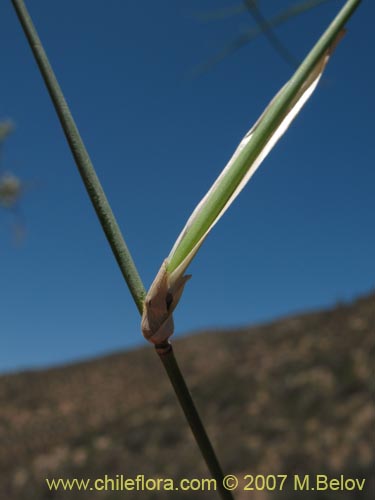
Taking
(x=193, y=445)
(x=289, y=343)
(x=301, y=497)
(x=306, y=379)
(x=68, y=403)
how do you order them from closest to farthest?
1. (x=301, y=497)
2. (x=193, y=445)
3. (x=306, y=379)
4. (x=289, y=343)
5. (x=68, y=403)

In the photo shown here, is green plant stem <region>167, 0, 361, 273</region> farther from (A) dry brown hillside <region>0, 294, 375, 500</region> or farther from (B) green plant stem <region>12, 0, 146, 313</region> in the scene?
(A) dry brown hillside <region>0, 294, 375, 500</region>

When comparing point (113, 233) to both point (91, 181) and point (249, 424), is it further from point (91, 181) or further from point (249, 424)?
point (249, 424)

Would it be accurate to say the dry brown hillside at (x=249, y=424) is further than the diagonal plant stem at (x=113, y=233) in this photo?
Yes

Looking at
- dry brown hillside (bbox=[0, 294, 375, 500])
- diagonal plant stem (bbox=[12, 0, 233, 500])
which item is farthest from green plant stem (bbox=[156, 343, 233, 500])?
dry brown hillside (bbox=[0, 294, 375, 500])

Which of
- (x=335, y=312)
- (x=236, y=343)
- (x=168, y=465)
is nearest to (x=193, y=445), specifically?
(x=168, y=465)

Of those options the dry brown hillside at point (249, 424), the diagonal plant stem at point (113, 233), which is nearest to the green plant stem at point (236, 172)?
the diagonal plant stem at point (113, 233)

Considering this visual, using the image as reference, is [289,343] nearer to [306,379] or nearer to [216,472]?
[306,379]

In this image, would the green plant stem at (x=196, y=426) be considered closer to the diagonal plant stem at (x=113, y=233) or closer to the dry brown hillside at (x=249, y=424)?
the diagonal plant stem at (x=113, y=233)
